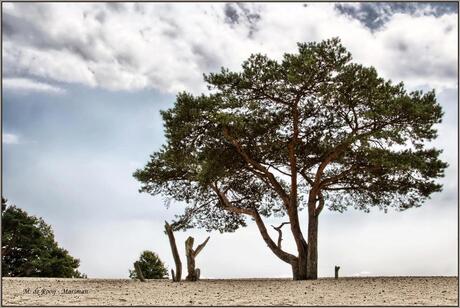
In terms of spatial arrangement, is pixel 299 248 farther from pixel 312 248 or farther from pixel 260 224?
pixel 260 224

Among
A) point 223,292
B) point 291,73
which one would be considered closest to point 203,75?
point 291,73

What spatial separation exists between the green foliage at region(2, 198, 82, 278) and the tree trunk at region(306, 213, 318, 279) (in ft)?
77.1

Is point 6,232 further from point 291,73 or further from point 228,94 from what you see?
point 291,73

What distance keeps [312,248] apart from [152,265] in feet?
80.9

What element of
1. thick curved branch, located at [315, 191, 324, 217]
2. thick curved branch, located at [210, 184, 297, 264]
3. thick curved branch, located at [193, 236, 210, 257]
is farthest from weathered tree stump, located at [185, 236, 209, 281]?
thick curved branch, located at [315, 191, 324, 217]

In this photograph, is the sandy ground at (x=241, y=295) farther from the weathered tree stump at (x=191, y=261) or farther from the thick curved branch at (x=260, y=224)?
the thick curved branch at (x=260, y=224)

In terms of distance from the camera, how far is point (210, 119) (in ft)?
71.8

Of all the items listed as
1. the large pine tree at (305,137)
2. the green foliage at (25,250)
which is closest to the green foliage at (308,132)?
the large pine tree at (305,137)

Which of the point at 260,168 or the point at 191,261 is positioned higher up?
the point at 260,168

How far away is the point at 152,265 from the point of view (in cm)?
4462

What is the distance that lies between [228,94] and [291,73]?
3218 millimetres

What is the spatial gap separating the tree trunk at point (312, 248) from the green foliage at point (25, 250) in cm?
2351

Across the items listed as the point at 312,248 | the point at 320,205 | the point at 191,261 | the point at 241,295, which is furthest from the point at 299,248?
the point at 241,295

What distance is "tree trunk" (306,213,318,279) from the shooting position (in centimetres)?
2266
